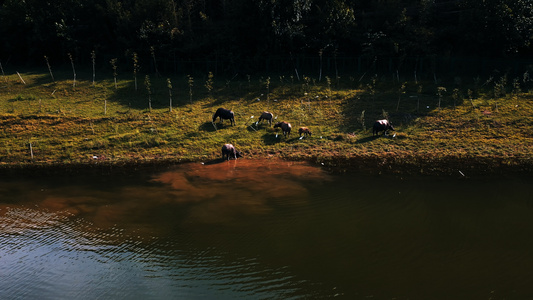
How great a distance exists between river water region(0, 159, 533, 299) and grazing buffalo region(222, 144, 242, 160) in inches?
126

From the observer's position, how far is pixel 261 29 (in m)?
40.4

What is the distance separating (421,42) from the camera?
37.9 meters

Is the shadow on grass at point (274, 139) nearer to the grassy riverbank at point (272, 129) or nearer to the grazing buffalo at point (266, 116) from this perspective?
the grassy riverbank at point (272, 129)

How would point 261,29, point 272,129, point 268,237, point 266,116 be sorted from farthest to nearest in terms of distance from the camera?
point 261,29 < point 266,116 < point 272,129 < point 268,237

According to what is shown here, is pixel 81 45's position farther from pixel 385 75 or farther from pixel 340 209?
pixel 340 209

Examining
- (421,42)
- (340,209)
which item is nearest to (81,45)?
(421,42)

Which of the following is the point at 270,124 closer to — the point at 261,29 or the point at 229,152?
the point at 229,152

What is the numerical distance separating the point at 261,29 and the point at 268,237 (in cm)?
3021

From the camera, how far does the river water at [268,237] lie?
1164 centimetres

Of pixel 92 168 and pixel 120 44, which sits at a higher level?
pixel 120 44

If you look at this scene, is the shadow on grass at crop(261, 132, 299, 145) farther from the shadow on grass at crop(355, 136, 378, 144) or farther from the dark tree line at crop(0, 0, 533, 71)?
the dark tree line at crop(0, 0, 533, 71)


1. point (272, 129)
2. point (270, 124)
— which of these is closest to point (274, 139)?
point (272, 129)

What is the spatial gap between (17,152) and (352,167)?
70.0ft

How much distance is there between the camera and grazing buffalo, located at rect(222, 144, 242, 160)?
2430 cm
